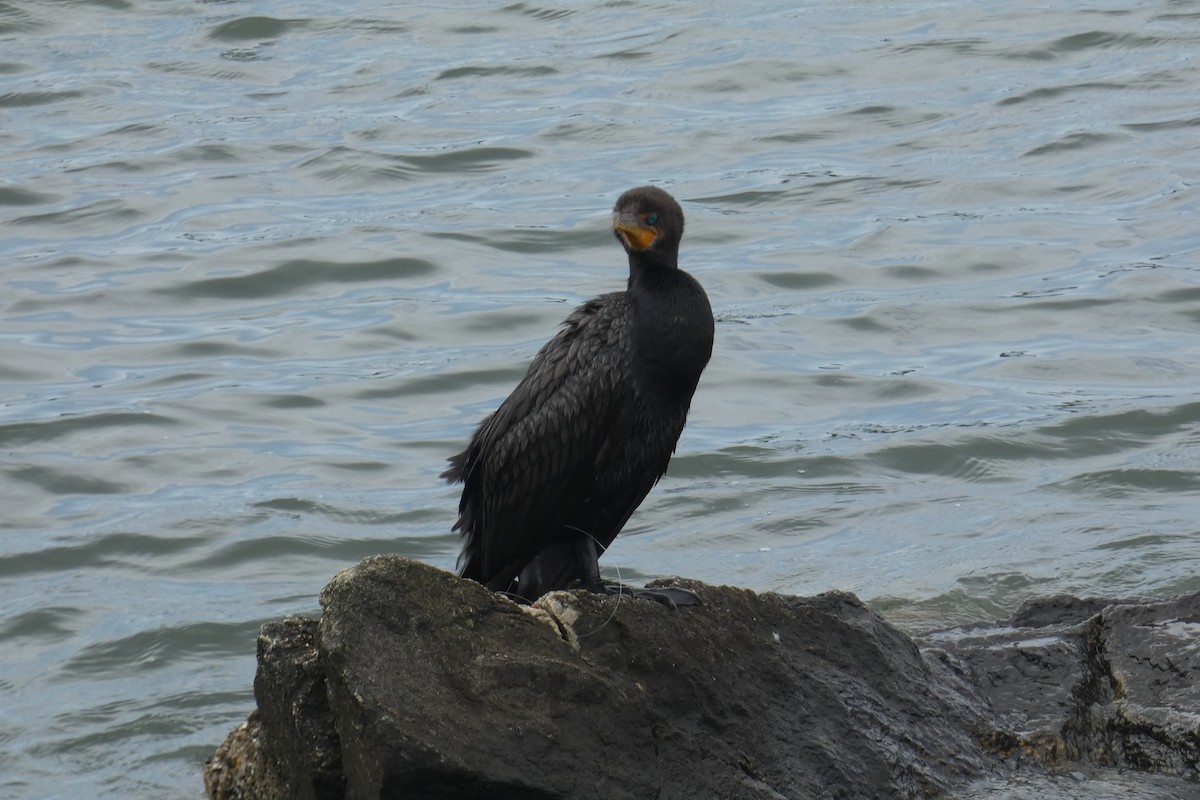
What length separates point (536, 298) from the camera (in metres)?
13.0

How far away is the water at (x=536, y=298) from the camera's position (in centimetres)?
834

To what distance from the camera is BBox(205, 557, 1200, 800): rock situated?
4074 millimetres

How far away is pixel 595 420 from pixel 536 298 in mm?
7673

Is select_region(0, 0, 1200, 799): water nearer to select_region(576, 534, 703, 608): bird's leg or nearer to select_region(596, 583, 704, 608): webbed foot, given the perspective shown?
select_region(576, 534, 703, 608): bird's leg

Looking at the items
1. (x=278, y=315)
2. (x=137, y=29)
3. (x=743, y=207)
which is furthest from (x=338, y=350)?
(x=137, y=29)

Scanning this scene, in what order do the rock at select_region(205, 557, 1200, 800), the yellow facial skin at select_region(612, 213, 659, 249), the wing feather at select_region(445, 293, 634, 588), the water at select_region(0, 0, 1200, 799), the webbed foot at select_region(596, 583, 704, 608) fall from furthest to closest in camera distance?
the water at select_region(0, 0, 1200, 799) → the yellow facial skin at select_region(612, 213, 659, 249) → the wing feather at select_region(445, 293, 634, 588) → the webbed foot at select_region(596, 583, 704, 608) → the rock at select_region(205, 557, 1200, 800)

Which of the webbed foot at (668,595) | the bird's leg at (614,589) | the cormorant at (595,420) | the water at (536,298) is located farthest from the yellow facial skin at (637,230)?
the water at (536,298)

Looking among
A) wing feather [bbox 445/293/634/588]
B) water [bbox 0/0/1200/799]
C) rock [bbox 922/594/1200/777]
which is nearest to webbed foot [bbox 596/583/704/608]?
wing feather [bbox 445/293/634/588]

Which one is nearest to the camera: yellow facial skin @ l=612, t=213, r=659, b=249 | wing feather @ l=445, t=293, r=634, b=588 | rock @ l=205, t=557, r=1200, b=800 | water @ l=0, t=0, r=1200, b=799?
rock @ l=205, t=557, r=1200, b=800

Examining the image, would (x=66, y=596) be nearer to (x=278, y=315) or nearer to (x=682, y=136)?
(x=278, y=315)

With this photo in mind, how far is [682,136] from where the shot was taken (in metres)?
16.9

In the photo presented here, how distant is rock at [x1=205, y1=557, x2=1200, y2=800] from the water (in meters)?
1.87

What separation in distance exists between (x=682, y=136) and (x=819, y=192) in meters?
2.16

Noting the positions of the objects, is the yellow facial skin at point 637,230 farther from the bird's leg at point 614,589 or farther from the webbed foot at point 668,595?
the webbed foot at point 668,595
